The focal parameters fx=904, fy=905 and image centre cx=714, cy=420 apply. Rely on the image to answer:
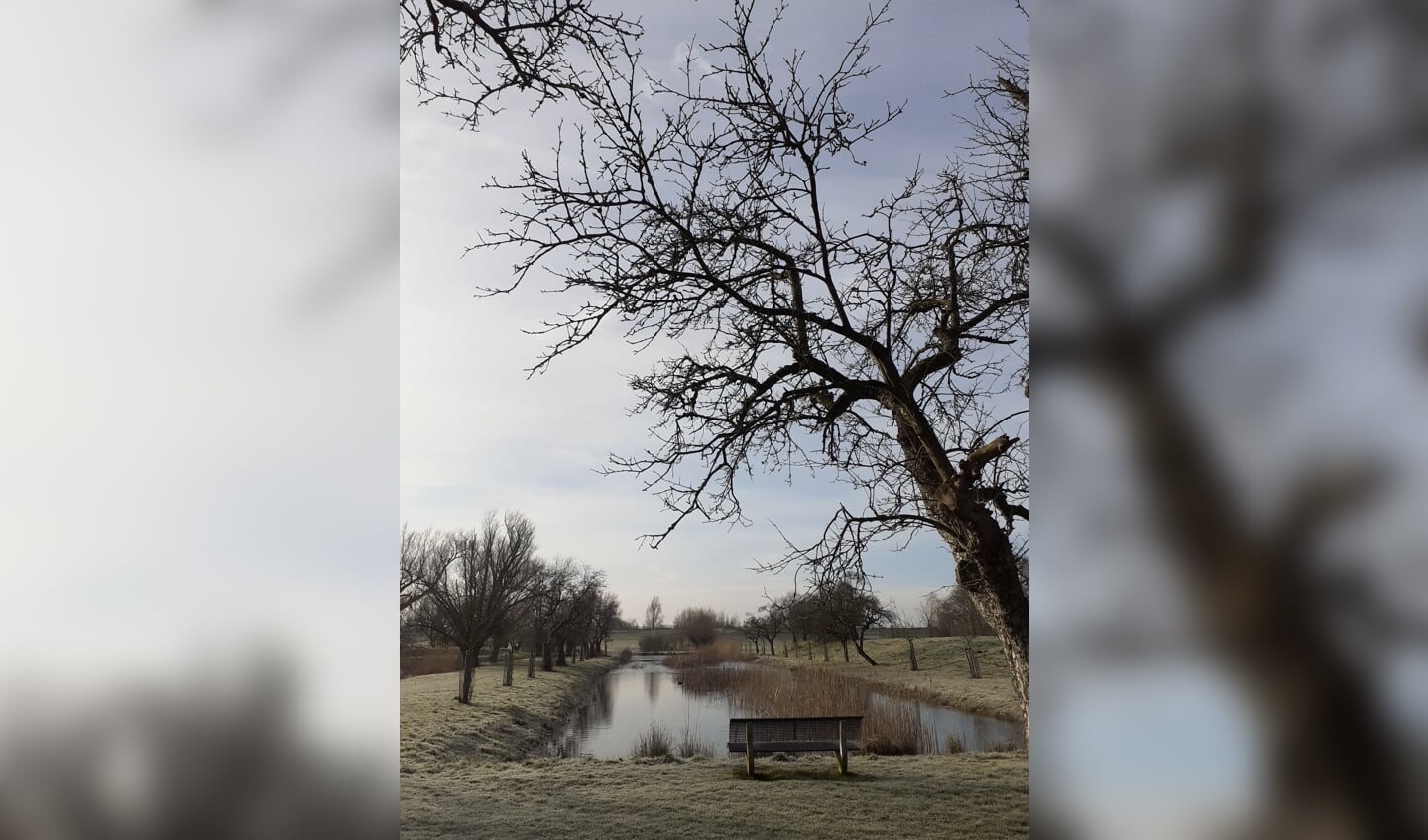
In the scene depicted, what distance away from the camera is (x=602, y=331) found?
484 inches

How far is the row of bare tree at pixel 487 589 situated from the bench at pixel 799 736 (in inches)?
206

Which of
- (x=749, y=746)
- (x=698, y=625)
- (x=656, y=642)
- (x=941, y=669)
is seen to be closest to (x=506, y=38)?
(x=749, y=746)

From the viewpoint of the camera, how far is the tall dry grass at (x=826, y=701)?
8.61m

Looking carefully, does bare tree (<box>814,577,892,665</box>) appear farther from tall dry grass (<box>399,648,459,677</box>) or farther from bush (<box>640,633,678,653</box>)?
bush (<box>640,633,678,653</box>)

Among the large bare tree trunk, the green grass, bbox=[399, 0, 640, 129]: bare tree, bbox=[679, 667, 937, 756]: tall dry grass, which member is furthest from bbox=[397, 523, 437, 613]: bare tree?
bbox=[399, 0, 640, 129]: bare tree

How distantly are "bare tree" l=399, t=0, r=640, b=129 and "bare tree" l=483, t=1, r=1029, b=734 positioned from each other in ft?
1.15

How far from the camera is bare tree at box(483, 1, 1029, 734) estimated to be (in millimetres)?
3900

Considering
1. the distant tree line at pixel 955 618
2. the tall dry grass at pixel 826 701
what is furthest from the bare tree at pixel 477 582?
the distant tree line at pixel 955 618
